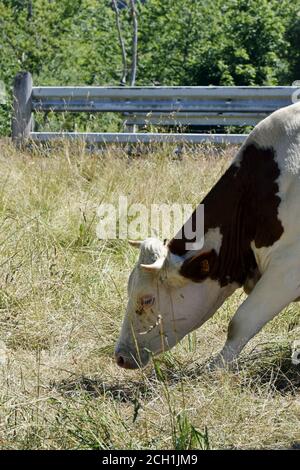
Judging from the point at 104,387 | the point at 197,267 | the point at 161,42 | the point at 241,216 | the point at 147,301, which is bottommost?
the point at 104,387

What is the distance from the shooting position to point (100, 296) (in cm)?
707

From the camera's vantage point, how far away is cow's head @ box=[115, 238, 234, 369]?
5824 mm

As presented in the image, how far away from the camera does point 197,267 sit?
5.83 metres

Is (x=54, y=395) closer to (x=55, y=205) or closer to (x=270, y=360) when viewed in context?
(x=270, y=360)

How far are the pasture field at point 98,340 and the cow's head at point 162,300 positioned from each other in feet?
0.50

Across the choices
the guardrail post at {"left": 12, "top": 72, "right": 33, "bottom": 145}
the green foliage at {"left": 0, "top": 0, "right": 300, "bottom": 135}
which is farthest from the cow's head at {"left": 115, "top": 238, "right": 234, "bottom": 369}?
the green foliage at {"left": 0, "top": 0, "right": 300, "bottom": 135}

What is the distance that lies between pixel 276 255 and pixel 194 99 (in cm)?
654

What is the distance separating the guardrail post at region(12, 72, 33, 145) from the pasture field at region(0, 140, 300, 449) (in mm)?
1452

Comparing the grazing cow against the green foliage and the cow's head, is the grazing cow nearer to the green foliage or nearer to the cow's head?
the cow's head

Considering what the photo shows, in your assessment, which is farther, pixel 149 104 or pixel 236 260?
pixel 149 104

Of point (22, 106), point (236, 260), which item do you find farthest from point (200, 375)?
point (22, 106)

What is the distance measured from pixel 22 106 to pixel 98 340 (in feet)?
21.2

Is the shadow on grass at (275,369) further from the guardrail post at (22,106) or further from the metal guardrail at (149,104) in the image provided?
the guardrail post at (22,106)

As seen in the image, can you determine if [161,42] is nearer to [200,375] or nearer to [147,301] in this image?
[147,301]
